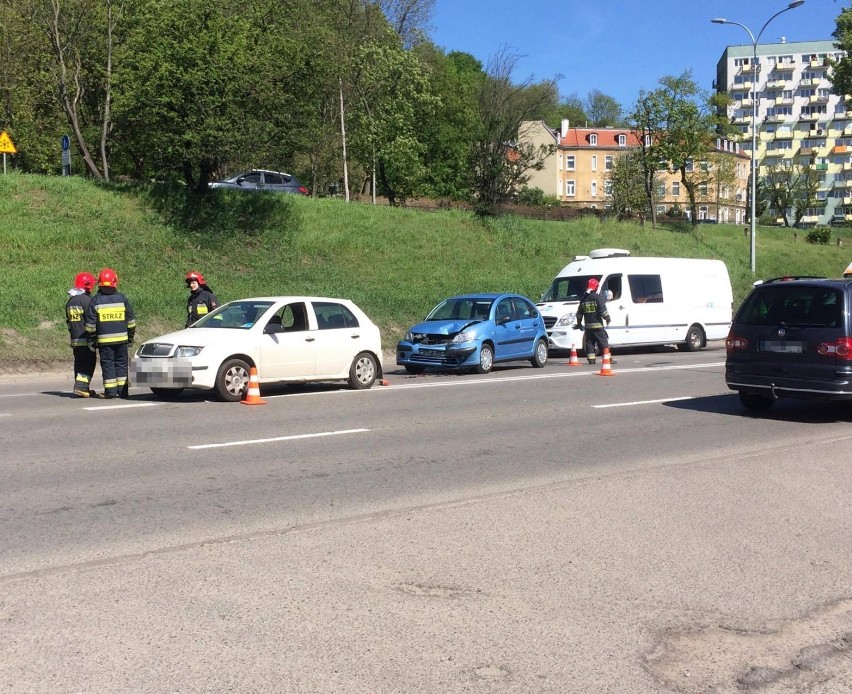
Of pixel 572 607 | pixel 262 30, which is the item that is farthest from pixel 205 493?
pixel 262 30

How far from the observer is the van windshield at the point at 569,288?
2477 centimetres

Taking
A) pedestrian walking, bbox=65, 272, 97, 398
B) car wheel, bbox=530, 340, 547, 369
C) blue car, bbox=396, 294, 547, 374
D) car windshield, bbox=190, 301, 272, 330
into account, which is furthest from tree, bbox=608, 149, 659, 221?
pedestrian walking, bbox=65, 272, 97, 398

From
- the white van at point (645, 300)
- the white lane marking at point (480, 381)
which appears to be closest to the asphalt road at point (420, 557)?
the white lane marking at point (480, 381)

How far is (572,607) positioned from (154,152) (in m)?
24.5

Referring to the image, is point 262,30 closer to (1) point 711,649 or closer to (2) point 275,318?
(2) point 275,318

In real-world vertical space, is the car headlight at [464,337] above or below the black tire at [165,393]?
above

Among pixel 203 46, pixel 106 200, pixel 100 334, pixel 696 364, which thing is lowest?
pixel 696 364

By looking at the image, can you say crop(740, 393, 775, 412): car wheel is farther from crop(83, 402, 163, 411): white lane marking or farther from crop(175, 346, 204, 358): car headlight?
crop(83, 402, 163, 411): white lane marking

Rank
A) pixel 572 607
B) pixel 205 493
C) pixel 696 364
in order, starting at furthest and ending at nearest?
pixel 696 364 < pixel 205 493 < pixel 572 607

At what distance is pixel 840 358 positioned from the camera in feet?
38.7

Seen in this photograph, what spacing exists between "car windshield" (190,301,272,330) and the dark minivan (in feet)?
22.3

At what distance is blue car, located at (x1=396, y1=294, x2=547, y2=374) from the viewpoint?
18.8 metres

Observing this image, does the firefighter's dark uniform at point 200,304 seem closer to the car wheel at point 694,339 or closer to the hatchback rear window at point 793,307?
the hatchback rear window at point 793,307

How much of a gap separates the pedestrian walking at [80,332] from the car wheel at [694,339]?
58.2 feet
